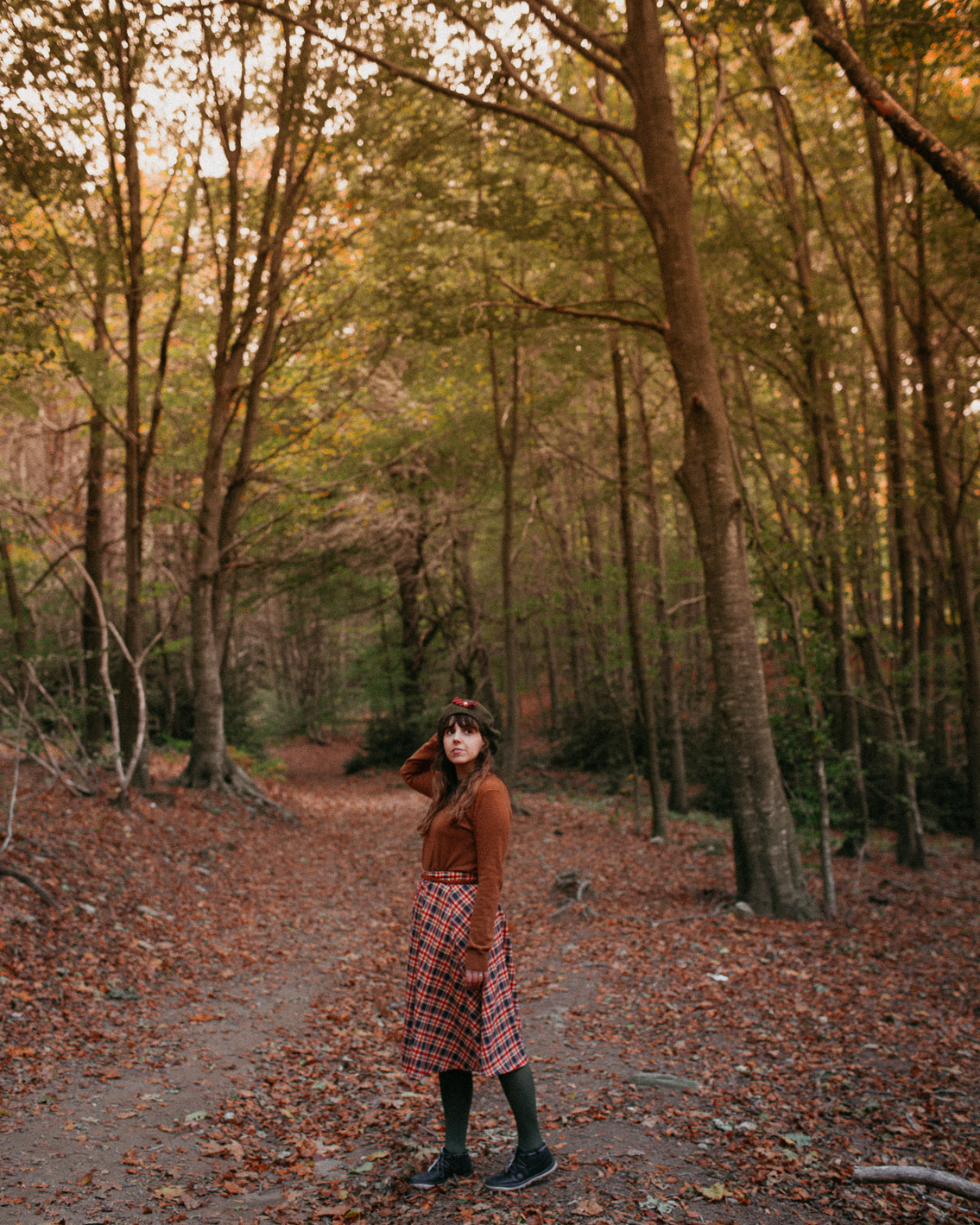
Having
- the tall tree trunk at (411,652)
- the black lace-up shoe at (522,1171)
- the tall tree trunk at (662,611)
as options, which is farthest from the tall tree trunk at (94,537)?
the black lace-up shoe at (522,1171)

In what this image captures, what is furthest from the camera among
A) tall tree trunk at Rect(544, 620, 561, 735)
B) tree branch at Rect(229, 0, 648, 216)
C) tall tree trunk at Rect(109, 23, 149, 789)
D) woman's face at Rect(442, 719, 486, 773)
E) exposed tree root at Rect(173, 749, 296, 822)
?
tall tree trunk at Rect(544, 620, 561, 735)

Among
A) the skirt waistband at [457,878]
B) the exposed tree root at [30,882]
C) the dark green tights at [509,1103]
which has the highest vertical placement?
the skirt waistband at [457,878]

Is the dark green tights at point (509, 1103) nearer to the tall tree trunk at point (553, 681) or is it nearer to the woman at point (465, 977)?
the woman at point (465, 977)

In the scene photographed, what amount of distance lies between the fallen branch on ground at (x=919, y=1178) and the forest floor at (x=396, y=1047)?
101 centimetres

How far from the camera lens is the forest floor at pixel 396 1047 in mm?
3203

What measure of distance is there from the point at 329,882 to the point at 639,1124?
20.7 feet

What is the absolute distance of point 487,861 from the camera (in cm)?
316

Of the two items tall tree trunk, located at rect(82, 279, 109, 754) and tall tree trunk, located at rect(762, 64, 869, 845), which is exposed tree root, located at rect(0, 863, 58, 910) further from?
tall tree trunk, located at rect(762, 64, 869, 845)

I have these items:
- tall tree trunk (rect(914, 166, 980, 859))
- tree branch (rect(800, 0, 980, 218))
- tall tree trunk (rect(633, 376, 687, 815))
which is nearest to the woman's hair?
tree branch (rect(800, 0, 980, 218))

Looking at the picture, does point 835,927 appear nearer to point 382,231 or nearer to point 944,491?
point 944,491

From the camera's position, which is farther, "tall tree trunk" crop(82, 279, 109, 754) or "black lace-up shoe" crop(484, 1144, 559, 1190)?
"tall tree trunk" crop(82, 279, 109, 754)

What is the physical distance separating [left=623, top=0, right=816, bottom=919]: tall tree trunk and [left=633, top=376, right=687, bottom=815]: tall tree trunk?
5.00 meters

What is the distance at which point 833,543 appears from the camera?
8266 mm

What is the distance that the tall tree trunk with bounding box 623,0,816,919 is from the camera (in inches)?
282
